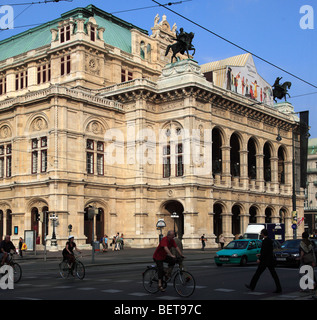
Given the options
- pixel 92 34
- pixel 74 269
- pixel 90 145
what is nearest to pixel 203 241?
pixel 90 145

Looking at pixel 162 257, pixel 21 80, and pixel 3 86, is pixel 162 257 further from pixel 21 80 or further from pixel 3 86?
pixel 3 86

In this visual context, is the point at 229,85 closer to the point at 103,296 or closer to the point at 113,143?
the point at 113,143

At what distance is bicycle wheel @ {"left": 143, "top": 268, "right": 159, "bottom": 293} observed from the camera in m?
15.2

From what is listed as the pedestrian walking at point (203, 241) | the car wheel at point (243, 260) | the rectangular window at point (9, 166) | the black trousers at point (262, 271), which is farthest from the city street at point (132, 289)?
the rectangular window at point (9, 166)

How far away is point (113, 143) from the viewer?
52250 mm

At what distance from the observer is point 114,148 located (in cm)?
5225

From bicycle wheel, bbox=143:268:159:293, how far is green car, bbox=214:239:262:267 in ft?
41.3

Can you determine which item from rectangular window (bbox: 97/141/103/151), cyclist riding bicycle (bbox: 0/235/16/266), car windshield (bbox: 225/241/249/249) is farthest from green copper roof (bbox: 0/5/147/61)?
cyclist riding bicycle (bbox: 0/235/16/266)

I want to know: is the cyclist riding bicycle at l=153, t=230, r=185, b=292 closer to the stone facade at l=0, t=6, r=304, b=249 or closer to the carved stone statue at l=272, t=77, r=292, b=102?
the stone facade at l=0, t=6, r=304, b=249

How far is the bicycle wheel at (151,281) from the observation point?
15.2 m

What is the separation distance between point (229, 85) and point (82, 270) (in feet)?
147

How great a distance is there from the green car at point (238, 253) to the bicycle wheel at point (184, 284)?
1321 centimetres

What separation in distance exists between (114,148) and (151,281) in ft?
123
